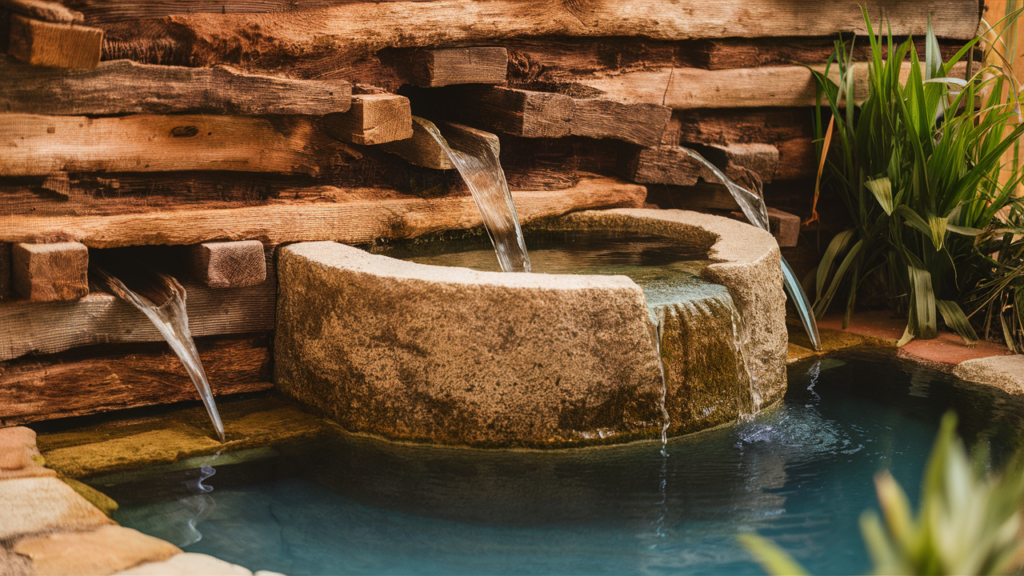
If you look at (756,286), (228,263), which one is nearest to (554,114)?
(756,286)

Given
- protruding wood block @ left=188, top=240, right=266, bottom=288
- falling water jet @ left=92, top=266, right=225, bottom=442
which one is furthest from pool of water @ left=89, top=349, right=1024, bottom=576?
protruding wood block @ left=188, top=240, right=266, bottom=288

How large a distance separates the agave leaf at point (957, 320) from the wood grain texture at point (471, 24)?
148 centimetres

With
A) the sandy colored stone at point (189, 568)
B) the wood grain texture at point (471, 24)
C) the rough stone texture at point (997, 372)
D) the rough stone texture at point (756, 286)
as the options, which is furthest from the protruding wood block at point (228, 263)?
the rough stone texture at point (997, 372)

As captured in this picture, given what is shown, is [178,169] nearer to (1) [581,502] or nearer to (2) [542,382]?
(2) [542,382]

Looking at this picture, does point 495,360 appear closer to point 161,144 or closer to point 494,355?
point 494,355

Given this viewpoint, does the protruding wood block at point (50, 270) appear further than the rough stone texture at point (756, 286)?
No

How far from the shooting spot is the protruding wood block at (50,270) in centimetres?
261

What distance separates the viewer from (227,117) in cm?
303

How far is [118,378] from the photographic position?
293 centimetres


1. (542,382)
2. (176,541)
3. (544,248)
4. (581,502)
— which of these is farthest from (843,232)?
(176,541)

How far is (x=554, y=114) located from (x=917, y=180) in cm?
164

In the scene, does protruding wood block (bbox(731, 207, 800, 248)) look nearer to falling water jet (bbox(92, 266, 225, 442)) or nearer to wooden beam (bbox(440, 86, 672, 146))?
wooden beam (bbox(440, 86, 672, 146))

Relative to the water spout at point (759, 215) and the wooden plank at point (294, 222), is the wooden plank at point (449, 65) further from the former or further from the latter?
the water spout at point (759, 215)

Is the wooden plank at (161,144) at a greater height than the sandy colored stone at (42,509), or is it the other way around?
the wooden plank at (161,144)
